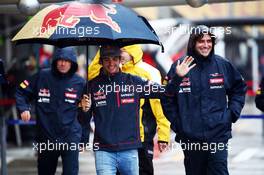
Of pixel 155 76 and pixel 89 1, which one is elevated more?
pixel 89 1

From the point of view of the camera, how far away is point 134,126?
24.8ft

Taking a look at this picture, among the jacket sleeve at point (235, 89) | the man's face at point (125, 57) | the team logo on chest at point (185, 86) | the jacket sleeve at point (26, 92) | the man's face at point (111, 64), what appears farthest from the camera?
the jacket sleeve at point (26, 92)

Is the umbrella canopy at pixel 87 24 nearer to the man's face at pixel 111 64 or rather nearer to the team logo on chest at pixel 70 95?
the man's face at pixel 111 64

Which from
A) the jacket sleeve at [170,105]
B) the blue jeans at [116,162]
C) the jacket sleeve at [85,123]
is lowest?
the blue jeans at [116,162]

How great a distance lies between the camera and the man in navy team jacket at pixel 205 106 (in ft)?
25.1

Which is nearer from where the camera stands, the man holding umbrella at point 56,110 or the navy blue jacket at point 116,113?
the navy blue jacket at point 116,113

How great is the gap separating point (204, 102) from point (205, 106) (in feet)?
0.13

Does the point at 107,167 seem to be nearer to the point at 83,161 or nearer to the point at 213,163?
the point at 213,163

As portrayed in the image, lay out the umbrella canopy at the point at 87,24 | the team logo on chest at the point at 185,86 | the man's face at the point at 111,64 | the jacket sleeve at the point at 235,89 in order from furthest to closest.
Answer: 1. the jacket sleeve at the point at 235,89
2. the team logo on chest at the point at 185,86
3. the man's face at the point at 111,64
4. the umbrella canopy at the point at 87,24

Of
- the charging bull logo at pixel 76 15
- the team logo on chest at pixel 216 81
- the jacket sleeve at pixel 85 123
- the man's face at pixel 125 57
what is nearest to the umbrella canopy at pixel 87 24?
the charging bull logo at pixel 76 15

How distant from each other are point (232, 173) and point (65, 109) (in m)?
3.85

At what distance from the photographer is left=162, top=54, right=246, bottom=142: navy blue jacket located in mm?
7664

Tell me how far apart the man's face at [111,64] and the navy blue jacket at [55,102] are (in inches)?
51.9

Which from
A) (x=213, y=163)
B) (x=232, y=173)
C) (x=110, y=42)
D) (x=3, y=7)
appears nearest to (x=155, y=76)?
(x=110, y=42)
